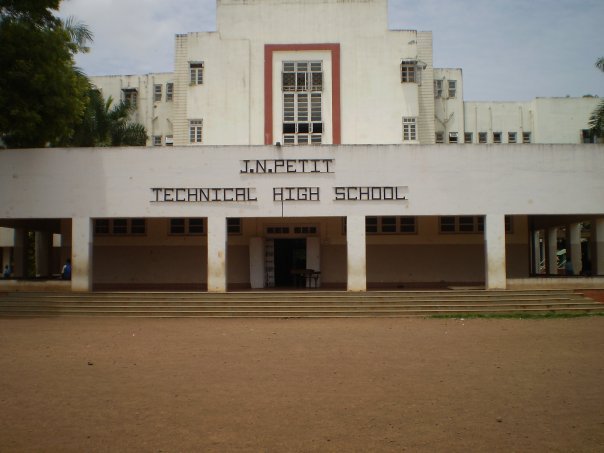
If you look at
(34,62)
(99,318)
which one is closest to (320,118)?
(34,62)

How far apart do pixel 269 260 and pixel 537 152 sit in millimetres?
9074

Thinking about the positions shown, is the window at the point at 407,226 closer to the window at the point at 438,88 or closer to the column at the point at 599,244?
the column at the point at 599,244

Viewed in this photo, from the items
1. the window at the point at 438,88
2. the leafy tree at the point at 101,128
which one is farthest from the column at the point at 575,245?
the leafy tree at the point at 101,128

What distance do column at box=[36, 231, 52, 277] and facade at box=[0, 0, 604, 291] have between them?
11 centimetres

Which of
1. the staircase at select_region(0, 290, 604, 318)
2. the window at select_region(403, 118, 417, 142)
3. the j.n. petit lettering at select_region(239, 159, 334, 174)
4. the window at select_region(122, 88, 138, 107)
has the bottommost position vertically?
the staircase at select_region(0, 290, 604, 318)

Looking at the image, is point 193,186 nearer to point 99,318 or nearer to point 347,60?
point 99,318

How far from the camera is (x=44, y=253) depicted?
23156 mm

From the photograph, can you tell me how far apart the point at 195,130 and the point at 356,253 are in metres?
10.1

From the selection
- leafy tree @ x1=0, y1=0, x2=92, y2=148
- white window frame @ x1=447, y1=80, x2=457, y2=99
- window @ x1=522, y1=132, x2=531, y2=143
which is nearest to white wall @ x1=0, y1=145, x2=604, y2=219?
leafy tree @ x1=0, y1=0, x2=92, y2=148

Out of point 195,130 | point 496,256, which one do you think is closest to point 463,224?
point 496,256

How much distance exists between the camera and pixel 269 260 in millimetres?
20094

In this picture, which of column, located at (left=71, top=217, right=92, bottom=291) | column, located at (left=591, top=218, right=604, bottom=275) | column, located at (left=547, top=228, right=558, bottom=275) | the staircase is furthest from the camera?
column, located at (left=547, top=228, right=558, bottom=275)

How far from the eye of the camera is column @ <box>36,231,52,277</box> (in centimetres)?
2302

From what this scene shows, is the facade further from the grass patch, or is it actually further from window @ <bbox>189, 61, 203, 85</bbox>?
the grass patch
